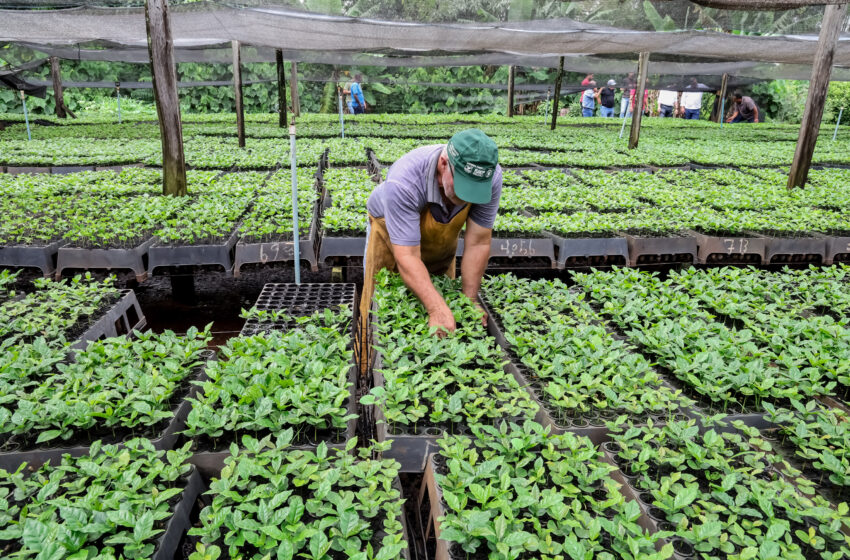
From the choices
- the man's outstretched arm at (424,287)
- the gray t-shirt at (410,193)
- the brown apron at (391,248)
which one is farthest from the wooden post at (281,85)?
the man's outstretched arm at (424,287)

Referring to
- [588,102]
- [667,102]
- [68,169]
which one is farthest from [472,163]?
[667,102]

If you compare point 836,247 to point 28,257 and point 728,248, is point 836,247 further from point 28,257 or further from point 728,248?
point 28,257

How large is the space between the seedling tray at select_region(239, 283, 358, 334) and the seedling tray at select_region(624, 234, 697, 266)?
7.90ft

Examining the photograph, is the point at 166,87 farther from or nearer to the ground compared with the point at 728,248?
farther from the ground

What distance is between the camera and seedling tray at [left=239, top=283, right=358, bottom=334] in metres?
3.20

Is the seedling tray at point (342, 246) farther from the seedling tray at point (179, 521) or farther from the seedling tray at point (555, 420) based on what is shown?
the seedling tray at point (179, 521)

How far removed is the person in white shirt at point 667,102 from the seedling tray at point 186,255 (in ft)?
73.5

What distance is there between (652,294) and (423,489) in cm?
206

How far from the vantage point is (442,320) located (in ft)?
8.80

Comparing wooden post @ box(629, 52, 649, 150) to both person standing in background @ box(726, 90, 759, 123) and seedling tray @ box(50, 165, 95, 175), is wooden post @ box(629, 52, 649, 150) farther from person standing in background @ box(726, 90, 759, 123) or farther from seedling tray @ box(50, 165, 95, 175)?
person standing in background @ box(726, 90, 759, 123)

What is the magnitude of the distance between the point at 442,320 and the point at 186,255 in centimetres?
237

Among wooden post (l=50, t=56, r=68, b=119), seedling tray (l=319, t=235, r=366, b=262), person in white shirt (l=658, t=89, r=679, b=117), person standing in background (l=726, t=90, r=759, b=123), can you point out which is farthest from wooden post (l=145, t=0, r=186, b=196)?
person in white shirt (l=658, t=89, r=679, b=117)

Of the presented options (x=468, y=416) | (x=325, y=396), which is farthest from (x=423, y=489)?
(x=325, y=396)

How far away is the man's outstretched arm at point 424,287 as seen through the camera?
2688 millimetres
